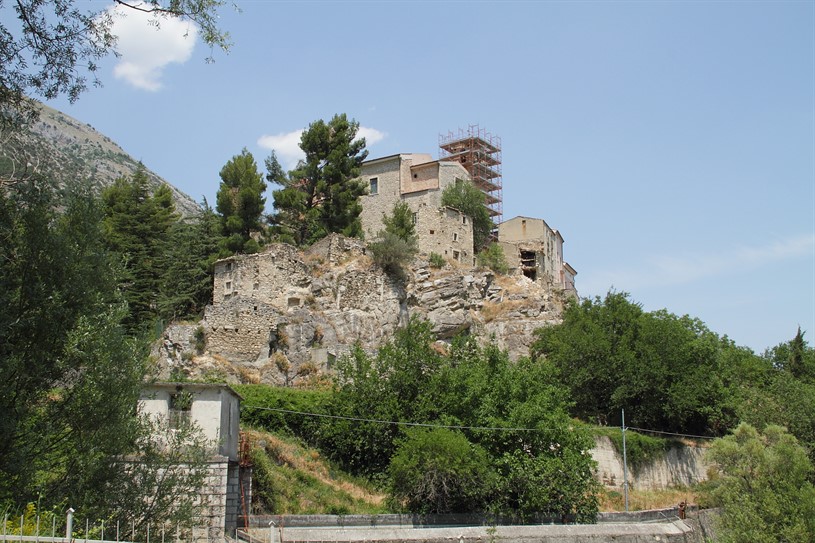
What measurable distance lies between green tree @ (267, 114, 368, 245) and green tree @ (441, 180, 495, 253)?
24.8ft

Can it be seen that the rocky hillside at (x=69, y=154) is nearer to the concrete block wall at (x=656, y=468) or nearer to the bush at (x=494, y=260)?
the concrete block wall at (x=656, y=468)

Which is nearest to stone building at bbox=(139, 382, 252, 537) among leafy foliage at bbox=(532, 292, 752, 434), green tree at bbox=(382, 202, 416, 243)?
leafy foliage at bbox=(532, 292, 752, 434)

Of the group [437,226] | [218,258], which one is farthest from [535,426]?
[437,226]

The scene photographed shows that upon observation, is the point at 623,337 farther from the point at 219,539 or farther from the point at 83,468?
the point at 83,468

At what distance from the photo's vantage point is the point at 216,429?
19344 mm

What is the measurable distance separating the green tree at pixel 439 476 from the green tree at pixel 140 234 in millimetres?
18718

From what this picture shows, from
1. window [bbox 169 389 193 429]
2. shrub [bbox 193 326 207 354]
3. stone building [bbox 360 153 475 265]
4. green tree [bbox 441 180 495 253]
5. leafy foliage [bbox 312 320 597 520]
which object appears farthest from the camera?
green tree [bbox 441 180 495 253]

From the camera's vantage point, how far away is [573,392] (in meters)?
36.2

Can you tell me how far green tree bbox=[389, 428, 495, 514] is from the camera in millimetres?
22594

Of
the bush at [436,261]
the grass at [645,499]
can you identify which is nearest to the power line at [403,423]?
the grass at [645,499]

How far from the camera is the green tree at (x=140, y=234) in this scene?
38.7 m

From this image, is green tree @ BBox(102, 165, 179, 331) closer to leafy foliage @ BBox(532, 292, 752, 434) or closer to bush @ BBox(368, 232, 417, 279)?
bush @ BBox(368, 232, 417, 279)

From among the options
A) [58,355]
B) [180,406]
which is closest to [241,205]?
[180,406]

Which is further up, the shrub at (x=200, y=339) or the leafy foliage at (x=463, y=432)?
the shrub at (x=200, y=339)
